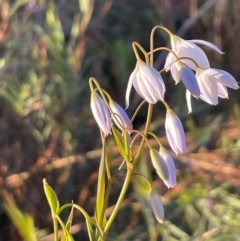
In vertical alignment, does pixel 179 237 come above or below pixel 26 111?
below

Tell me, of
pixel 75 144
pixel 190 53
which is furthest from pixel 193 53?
pixel 75 144

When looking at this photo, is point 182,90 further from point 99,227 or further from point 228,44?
point 99,227

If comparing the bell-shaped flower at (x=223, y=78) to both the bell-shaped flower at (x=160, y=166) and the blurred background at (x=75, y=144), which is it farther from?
the blurred background at (x=75, y=144)

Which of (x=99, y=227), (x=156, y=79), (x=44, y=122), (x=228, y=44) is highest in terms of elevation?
(x=156, y=79)

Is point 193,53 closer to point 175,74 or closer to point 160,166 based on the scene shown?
point 175,74

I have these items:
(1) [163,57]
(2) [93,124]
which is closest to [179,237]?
(2) [93,124]

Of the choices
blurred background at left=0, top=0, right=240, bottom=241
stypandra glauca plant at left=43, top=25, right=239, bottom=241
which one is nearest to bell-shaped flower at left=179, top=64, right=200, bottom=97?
stypandra glauca plant at left=43, top=25, right=239, bottom=241
